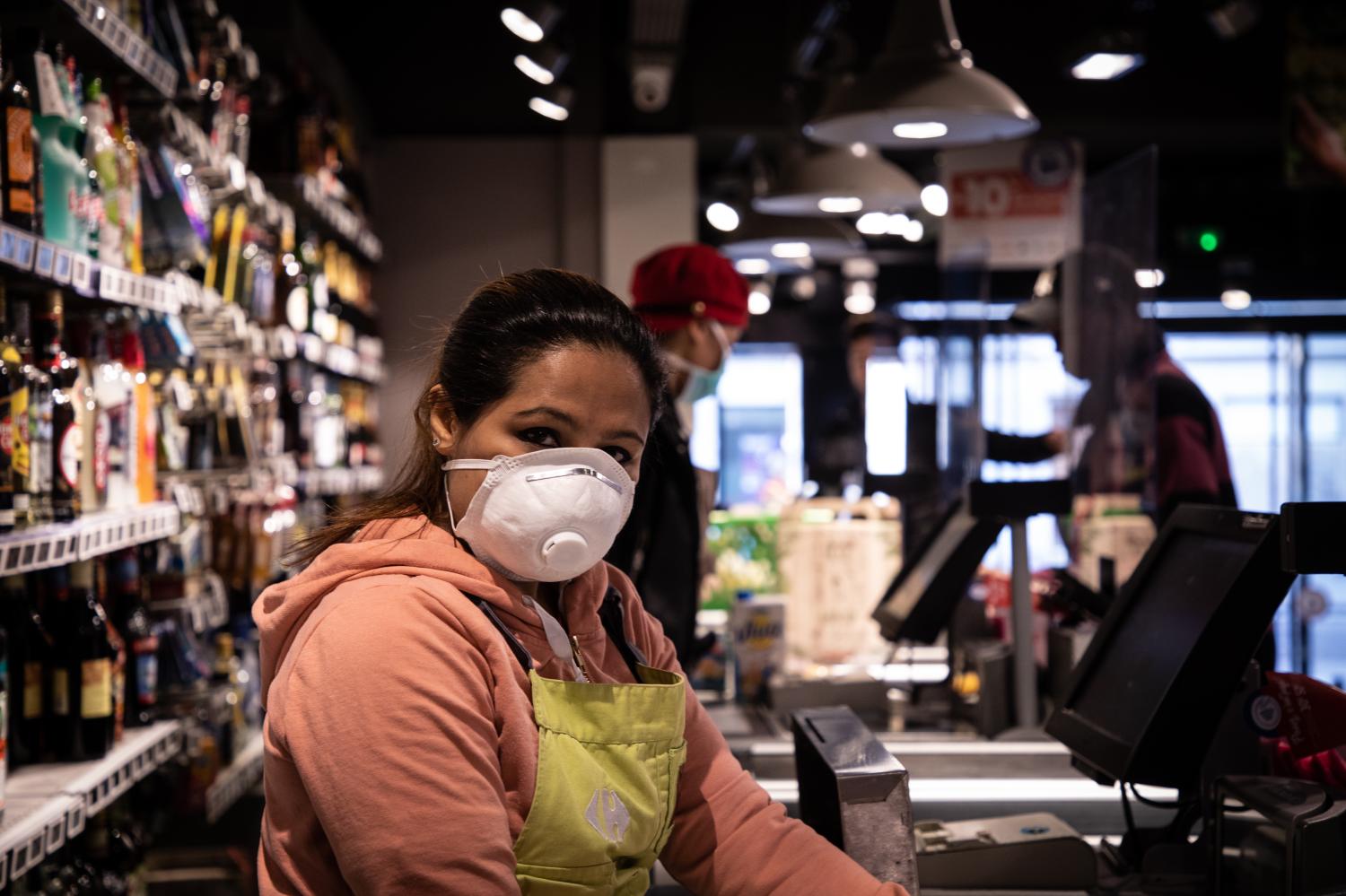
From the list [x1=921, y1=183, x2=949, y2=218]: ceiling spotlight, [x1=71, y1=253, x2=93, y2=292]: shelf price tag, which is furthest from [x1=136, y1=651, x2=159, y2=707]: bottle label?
[x1=921, y1=183, x2=949, y2=218]: ceiling spotlight

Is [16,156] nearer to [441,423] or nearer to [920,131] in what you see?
[441,423]

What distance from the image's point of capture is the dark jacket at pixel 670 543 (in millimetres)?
3080

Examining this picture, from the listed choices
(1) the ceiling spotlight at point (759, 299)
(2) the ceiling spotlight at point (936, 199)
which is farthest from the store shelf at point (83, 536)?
(1) the ceiling spotlight at point (759, 299)

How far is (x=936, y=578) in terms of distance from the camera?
2.98 metres

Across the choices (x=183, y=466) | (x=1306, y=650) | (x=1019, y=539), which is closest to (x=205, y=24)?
(x=183, y=466)

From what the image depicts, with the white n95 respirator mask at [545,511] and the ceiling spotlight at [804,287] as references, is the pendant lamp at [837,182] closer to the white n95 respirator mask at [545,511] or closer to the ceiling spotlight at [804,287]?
the white n95 respirator mask at [545,511]

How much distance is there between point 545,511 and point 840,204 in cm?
386

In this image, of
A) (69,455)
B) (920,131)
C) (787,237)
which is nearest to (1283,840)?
(69,455)

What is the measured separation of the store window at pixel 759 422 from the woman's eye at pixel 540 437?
1034 centimetres

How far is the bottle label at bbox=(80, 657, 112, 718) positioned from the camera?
103 inches

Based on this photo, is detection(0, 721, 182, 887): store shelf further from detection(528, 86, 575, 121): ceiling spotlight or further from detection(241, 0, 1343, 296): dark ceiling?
detection(241, 0, 1343, 296): dark ceiling

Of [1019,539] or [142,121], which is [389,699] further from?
[142,121]

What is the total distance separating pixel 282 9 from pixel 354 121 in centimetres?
176

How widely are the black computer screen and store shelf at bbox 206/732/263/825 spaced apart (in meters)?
2.21
